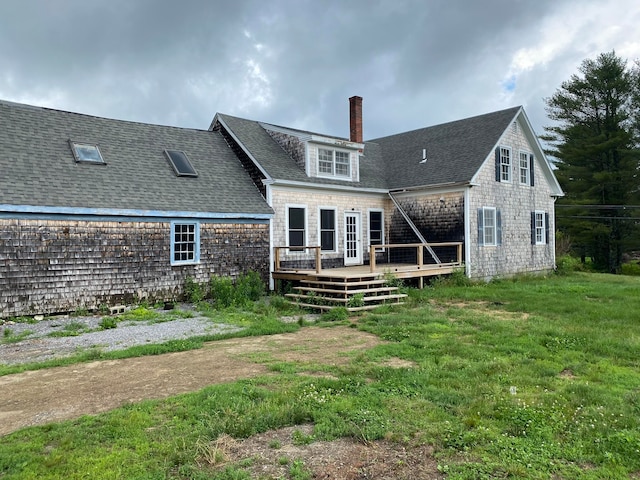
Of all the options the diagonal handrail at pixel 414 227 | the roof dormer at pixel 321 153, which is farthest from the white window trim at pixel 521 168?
the roof dormer at pixel 321 153

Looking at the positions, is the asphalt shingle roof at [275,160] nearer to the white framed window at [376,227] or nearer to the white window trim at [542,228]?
the white framed window at [376,227]

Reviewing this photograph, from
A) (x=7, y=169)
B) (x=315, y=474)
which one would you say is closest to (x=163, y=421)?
(x=315, y=474)

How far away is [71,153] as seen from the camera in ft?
44.8

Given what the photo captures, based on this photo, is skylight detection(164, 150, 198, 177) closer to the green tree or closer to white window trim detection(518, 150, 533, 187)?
white window trim detection(518, 150, 533, 187)

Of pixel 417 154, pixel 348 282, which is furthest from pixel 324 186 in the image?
pixel 417 154

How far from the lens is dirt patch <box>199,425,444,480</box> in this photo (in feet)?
11.8

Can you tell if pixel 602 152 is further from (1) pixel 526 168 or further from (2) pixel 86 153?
(2) pixel 86 153

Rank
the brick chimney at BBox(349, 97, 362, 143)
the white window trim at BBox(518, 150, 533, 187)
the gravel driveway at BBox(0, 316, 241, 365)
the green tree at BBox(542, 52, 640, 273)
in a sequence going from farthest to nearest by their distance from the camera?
the green tree at BBox(542, 52, 640, 273)
the brick chimney at BBox(349, 97, 362, 143)
the white window trim at BBox(518, 150, 533, 187)
the gravel driveway at BBox(0, 316, 241, 365)

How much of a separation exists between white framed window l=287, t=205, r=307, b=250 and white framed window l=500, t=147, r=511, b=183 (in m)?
8.87

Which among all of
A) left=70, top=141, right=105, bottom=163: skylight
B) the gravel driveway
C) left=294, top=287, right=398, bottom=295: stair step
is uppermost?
left=70, top=141, right=105, bottom=163: skylight

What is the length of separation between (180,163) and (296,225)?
182 inches

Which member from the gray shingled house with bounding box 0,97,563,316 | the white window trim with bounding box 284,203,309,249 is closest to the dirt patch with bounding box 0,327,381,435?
the gray shingled house with bounding box 0,97,563,316

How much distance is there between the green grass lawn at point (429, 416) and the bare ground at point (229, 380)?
0.17 meters

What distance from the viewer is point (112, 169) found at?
13.9 metres
